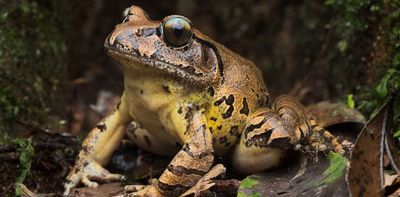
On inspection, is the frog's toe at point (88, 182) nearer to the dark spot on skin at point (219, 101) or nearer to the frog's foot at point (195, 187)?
the frog's foot at point (195, 187)

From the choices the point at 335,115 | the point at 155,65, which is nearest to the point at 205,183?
the point at 155,65

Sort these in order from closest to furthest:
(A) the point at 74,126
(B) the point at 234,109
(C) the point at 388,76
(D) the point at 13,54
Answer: (B) the point at 234,109 < (C) the point at 388,76 < (D) the point at 13,54 < (A) the point at 74,126

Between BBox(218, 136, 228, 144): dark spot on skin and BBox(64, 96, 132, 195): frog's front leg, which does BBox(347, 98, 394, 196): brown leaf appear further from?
BBox(64, 96, 132, 195): frog's front leg

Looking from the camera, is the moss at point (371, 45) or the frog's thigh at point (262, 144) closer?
the frog's thigh at point (262, 144)

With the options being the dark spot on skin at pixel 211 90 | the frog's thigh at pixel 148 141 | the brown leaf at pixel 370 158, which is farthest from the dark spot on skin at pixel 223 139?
the brown leaf at pixel 370 158

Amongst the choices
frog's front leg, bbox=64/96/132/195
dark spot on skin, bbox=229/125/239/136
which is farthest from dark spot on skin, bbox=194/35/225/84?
frog's front leg, bbox=64/96/132/195

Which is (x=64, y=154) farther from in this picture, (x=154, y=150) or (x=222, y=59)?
(x=222, y=59)

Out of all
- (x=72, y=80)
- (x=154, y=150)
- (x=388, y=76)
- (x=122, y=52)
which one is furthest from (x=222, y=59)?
(x=72, y=80)
